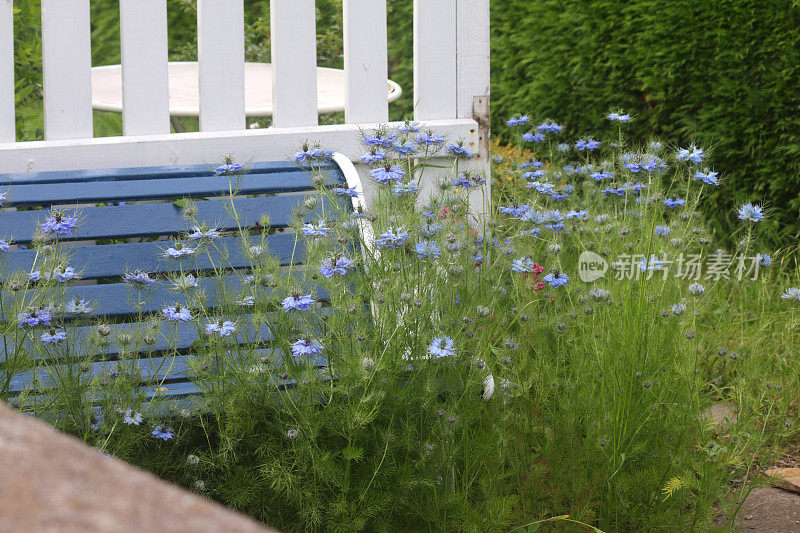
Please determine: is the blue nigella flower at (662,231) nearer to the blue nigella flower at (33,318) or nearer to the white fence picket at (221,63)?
the white fence picket at (221,63)

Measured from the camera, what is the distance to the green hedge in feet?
14.6

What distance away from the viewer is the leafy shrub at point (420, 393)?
6.57 feet

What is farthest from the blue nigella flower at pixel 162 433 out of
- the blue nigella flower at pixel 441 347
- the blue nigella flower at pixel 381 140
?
the blue nigella flower at pixel 381 140

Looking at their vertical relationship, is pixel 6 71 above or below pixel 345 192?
above

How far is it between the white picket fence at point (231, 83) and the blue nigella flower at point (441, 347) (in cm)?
120

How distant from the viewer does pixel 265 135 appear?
311 centimetres

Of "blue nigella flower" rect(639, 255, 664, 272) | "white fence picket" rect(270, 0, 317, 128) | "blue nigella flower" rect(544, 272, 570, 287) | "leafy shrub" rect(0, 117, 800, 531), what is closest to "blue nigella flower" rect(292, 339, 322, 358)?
"leafy shrub" rect(0, 117, 800, 531)

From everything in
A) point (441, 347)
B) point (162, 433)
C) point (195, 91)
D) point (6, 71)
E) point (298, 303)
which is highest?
point (6, 71)

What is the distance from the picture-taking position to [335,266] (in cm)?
199

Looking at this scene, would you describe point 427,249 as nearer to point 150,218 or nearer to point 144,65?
point 150,218

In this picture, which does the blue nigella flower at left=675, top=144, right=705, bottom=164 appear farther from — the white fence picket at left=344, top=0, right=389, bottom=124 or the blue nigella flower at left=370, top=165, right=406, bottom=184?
the white fence picket at left=344, top=0, right=389, bottom=124

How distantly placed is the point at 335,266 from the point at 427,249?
0.22m

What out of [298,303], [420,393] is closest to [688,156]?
[420,393]

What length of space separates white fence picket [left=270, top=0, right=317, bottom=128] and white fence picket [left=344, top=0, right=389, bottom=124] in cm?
13
